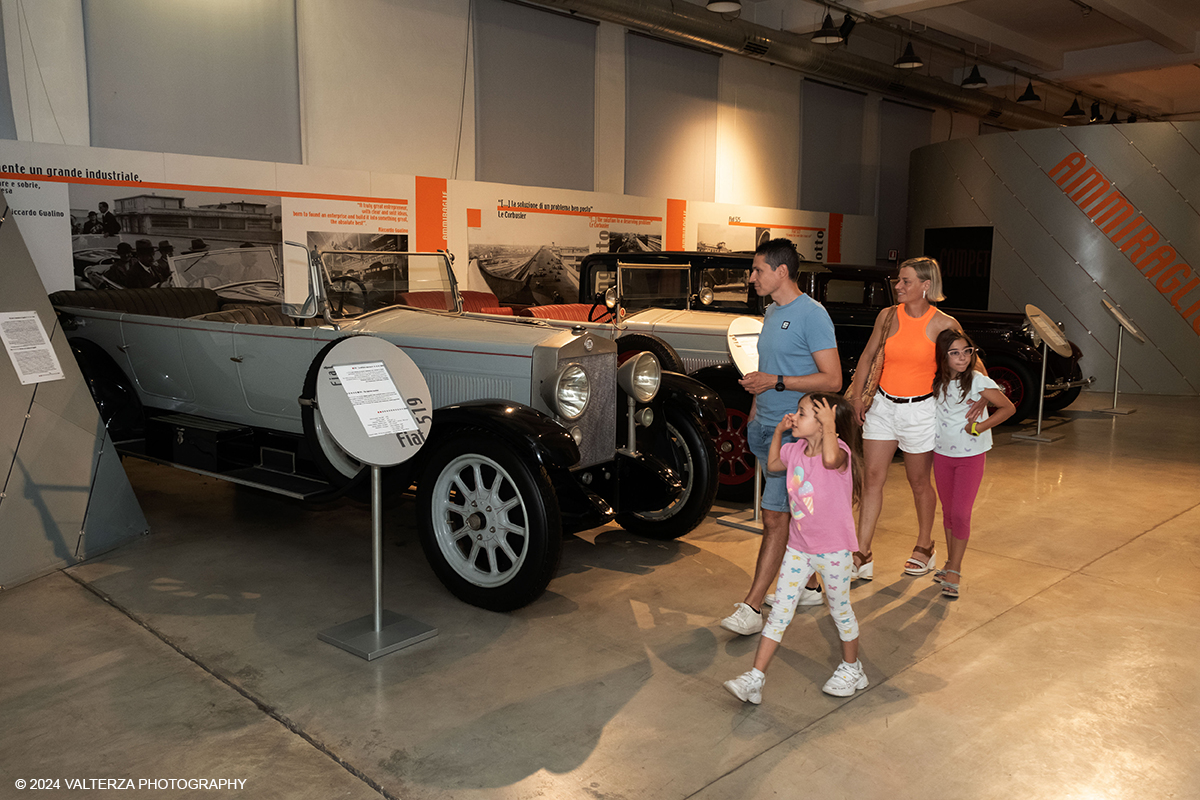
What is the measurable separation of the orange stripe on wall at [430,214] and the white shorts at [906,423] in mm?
6493

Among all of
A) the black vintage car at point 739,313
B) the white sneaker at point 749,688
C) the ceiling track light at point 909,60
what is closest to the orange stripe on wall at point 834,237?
the ceiling track light at point 909,60

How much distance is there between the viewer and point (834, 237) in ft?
48.3

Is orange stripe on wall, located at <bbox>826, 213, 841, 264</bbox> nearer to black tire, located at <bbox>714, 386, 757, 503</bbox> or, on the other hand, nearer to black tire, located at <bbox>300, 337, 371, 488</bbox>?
black tire, located at <bbox>714, 386, 757, 503</bbox>

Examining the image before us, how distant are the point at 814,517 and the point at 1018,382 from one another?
665 cm

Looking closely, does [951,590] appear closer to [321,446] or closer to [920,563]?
[920,563]

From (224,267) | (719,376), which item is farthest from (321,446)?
(224,267)

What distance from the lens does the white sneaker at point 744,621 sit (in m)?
3.46

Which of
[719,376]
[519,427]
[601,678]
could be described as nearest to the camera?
[601,678]

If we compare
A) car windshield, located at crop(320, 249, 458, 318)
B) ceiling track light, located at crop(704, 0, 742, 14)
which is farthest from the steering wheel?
ceiling track light, located at crop(704, 0, 742, 14)

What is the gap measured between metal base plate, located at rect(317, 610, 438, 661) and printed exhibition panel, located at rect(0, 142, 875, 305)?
191 cm

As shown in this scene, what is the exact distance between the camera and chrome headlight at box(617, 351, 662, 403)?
421 centimetres

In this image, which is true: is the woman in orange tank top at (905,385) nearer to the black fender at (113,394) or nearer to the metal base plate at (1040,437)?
the black fender at (113,394)

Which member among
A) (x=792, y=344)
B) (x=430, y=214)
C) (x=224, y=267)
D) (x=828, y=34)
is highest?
(x=828, y=34)

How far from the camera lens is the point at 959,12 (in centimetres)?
1333
